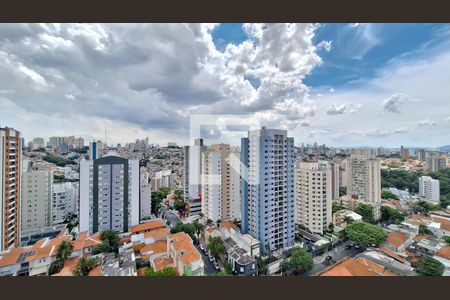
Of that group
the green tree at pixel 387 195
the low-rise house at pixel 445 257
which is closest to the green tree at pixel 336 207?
the green tree at pixel 387 195

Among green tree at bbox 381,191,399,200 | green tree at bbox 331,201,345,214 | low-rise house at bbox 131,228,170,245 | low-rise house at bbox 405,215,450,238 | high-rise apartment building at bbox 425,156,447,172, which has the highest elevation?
high-rise apartment building at bbox 425,156,447,172

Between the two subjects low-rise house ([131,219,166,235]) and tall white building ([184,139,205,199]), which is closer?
low-rise house ([131,219,166,235])

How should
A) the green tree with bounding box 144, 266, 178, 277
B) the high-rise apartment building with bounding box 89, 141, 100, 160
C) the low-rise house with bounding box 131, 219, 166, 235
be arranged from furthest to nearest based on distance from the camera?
the low-rise house with bounding box 131, 219, 166, 235 → the high-rise apartment building with bounding box 89, 141, 100, 160 → the green tree with bounding box 144, 266, 178, 277

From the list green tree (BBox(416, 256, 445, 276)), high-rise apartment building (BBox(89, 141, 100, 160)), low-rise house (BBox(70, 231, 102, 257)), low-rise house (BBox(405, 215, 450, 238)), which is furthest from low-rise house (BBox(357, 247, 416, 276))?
high-rise apartment building (BBox(89, 141, 100, 160))

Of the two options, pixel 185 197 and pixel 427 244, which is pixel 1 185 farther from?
pixel 427 244

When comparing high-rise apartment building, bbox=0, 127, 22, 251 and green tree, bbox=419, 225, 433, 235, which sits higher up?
high-rise apartment building, bbox=0, 127, 22, 251

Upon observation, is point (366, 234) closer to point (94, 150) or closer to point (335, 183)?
point (335, 183)

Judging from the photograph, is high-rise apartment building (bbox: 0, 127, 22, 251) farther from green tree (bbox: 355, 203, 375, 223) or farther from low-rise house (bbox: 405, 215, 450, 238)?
low-rise house (bbox: 405, 215, 450, 238)
